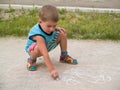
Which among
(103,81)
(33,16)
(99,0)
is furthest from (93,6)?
(103,81)

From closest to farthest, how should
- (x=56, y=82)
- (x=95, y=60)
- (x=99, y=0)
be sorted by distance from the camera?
(x=56, y=82) → (x=95, y=60) → (x=99, y=0)

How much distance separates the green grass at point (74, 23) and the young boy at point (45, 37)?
116 cm

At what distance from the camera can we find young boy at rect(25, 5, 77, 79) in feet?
13.6

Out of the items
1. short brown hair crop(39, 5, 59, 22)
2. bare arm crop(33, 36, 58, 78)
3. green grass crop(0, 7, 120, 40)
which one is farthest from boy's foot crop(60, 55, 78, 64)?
green grass crop(0, 7, 120, 40)

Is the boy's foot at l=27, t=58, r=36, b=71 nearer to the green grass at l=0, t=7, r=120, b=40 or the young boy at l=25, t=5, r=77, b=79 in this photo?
the young boy at l=25, t=5, r=77, b=79

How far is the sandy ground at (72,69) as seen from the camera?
4047 millimetres

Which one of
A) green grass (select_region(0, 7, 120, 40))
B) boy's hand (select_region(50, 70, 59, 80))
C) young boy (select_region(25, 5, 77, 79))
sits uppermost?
young boy (select_region(25, 5, 77, 79))

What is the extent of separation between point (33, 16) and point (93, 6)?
4.00 ft

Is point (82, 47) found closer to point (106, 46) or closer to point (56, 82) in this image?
point (106, 46)

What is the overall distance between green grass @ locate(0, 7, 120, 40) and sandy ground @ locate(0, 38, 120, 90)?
8.4 inches

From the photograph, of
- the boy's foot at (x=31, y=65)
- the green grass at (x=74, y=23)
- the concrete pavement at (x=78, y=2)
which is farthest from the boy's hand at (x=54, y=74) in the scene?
the concrete pavement at (x=78, y=2)

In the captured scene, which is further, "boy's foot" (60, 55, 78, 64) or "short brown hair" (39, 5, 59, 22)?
"boy's foot" (60, 55, 78, 64)

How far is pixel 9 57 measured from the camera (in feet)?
15.9

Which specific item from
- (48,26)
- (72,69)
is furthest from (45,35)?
(72,69)
